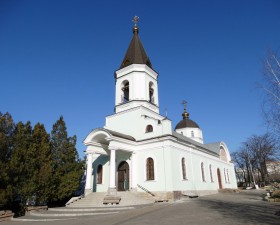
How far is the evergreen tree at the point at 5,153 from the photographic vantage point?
39.1ft

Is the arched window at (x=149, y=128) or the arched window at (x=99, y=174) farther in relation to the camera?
the arched window at (x=99, y=174)

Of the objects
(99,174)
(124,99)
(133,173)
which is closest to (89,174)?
(99,174)

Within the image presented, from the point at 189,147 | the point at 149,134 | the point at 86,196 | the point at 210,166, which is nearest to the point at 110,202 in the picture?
the point at 86,196

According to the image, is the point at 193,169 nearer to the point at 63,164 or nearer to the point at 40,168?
the point at 63,164

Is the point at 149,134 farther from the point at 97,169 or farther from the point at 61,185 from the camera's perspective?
the point at 61,185

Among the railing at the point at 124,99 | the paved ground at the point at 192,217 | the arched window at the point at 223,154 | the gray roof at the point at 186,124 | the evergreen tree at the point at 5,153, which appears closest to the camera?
the paved ground at the point at 192,217

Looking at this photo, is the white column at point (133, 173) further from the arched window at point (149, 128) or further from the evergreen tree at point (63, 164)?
the evergreen tree at point (63, 164)

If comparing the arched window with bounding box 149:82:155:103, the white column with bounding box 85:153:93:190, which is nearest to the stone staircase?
the white column with bounding box 85:153:93:190

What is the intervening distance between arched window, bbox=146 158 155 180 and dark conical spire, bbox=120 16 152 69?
10.4 meters

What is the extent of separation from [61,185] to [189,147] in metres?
12.4

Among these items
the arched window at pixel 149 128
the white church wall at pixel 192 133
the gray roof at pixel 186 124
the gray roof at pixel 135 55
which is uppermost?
the gray roof at pixel 135 55

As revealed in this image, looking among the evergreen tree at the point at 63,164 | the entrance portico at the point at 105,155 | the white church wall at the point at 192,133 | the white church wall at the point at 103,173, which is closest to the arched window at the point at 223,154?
the white church wall at the point at 192,133

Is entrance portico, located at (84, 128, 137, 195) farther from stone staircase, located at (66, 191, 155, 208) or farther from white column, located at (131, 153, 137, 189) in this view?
stone staircase, located at (66, 191, 155, 208)

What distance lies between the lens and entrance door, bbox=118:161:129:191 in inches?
784
